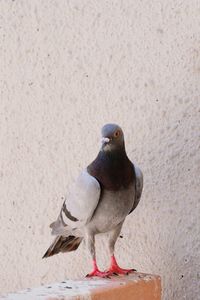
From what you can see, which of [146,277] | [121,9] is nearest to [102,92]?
[121,9]

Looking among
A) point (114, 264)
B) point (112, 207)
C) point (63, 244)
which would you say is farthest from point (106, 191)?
point (63, 244)

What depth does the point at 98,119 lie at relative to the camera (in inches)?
69.8

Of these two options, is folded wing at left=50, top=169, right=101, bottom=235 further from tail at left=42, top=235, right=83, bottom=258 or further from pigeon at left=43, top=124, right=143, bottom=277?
tail at left=42, top=235, right=83, bottom=258

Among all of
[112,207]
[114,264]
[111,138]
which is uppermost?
[111,138]

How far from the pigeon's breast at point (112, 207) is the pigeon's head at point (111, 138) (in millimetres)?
97

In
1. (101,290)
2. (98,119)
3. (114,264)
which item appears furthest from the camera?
(98,119)

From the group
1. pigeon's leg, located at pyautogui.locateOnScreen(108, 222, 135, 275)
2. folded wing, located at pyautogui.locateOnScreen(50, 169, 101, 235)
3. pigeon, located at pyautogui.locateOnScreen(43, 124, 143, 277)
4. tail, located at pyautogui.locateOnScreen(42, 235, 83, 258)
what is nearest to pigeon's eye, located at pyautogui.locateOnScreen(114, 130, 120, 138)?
pigeon, located at pyautogui.locateOnScreen(43, 124, 143, 277)

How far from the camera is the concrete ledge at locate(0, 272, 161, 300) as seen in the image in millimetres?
1235

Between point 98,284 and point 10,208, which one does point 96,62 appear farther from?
point 98,284

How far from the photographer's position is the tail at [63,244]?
65.0 inches

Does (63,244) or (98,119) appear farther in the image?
(98,119)

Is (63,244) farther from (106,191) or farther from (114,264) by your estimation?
A: (106,191)

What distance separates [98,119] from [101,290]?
0.61 meters

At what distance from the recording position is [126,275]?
146 cm
